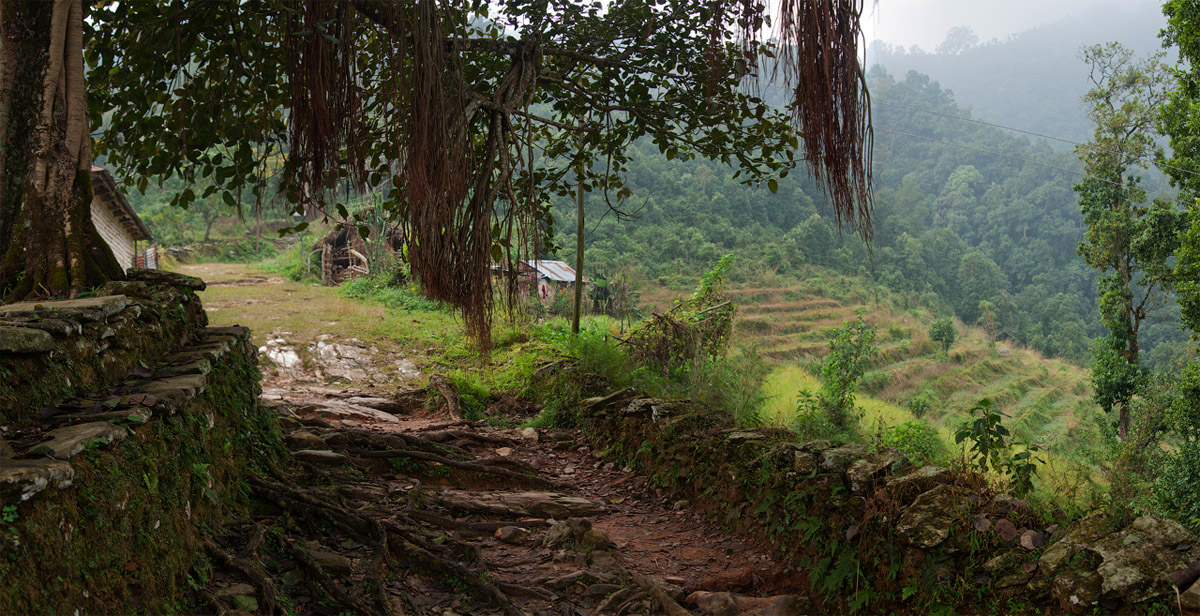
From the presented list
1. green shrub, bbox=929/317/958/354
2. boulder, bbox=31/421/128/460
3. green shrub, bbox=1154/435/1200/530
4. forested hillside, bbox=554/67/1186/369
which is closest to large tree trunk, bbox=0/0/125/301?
boulder, bbox=31/421/128/460

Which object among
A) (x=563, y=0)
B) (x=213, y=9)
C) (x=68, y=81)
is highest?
(x=563, y=0)

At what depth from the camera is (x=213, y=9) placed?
3902 millimetres

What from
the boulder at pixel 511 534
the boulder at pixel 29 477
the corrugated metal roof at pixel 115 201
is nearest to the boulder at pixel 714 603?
the boulder at pixel 511 534

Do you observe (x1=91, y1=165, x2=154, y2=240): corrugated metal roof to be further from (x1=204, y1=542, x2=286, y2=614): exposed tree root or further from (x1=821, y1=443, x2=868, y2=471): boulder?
(x1=821, y1=443, x2=868, y2=471): boulder

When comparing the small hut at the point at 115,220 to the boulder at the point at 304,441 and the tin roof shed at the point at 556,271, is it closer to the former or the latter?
the boulder at the point at 304,441

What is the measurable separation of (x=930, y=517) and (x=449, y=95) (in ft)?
9.64

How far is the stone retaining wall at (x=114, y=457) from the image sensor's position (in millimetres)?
1392

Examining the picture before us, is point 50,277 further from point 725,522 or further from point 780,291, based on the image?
point 780,291

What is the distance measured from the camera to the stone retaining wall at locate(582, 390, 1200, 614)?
2.23 meters

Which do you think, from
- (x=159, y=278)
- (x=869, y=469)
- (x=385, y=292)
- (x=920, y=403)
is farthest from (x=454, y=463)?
(x=920, y=403)

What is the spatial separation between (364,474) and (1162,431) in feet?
40.0

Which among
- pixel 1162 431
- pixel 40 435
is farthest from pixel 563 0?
pixel 1162 431

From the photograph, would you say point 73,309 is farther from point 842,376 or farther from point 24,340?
point 842,376

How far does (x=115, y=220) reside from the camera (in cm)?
1261
